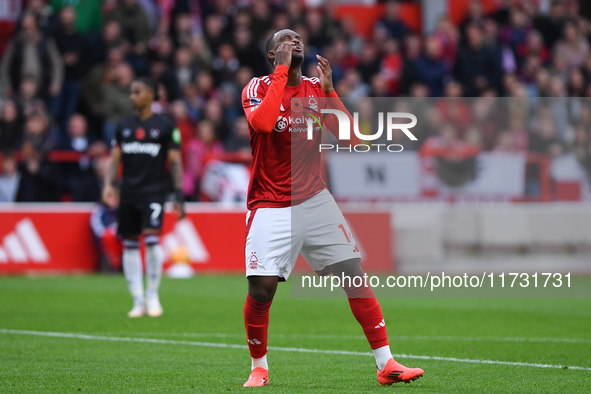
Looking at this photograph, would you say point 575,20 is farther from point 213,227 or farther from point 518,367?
point 518,367

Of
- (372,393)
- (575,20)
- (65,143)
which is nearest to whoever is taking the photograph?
(372,393)

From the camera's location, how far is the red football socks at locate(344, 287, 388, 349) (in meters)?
5.79

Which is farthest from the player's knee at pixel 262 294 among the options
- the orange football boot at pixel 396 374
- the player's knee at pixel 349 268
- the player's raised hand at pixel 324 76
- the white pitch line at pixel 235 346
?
the white pitch line at pixel 235 346

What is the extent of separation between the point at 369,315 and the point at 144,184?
190 inches

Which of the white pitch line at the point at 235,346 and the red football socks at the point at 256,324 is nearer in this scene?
the red football socks at the point at 256,324

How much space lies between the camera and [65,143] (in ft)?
54.2

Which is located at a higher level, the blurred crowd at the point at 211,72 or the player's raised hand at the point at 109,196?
the blurred crowd at the point at 211,72

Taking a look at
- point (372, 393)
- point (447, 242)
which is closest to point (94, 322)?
point (372, 393)

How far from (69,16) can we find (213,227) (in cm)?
505

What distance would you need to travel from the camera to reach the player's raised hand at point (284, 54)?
5684 millimetres

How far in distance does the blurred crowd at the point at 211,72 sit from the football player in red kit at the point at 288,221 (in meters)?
9.96

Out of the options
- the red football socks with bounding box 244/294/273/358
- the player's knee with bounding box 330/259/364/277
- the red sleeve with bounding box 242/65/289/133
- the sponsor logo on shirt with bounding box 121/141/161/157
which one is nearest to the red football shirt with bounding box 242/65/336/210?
the red sleeve with bounding box 242/65/289/133

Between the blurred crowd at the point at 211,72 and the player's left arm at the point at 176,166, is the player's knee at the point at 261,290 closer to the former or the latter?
the player's left arm at the point at 176,166

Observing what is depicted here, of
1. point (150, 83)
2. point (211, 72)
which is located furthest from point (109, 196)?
point (211, 72)
